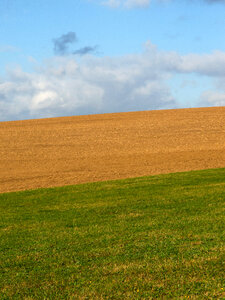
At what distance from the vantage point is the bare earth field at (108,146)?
26.7m

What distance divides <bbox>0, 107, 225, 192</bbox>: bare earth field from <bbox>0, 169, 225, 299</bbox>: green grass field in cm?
966

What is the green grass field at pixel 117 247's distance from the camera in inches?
248

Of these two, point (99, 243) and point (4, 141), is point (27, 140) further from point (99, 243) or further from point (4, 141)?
point (99, 243)

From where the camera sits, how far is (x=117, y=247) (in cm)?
846

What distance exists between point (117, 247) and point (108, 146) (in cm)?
3112

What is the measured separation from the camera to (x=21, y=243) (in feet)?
31.1

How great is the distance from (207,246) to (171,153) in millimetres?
26473

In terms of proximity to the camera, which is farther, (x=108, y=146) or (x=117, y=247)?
(x=108, y=146)

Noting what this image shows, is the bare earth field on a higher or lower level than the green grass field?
higher

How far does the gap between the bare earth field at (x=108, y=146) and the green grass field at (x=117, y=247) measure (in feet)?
31.7

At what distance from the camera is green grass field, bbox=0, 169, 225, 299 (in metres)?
6.30

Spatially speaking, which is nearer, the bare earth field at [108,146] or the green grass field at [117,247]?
the green grass field at [117,247]

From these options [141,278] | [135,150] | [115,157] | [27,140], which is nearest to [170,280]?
[141,278]

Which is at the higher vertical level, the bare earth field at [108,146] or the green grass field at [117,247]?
the bare earth field at [108,146]
